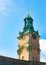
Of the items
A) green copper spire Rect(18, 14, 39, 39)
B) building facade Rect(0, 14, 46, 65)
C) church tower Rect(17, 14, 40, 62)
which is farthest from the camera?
green copper spire Rect(18, 14, 39, 39)

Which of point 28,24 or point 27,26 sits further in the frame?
point 28,24

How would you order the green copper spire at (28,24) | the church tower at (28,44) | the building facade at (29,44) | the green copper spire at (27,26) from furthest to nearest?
the green copper spire at (28,24)
the green copper spire at (27,26)
the church tower at (28,44)
the building facade at (29,44)

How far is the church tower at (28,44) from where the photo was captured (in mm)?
76875

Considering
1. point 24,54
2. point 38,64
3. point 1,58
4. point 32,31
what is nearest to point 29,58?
point 24,54

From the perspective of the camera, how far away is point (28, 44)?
77.5 metres

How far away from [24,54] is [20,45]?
3346mm

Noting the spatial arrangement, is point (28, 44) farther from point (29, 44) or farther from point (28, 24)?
point (28, 24)

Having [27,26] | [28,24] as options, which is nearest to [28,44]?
[27,26]

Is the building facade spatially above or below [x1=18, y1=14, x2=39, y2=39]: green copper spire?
below

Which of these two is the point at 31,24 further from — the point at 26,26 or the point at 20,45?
the point at 20,45

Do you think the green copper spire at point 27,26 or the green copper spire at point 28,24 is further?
the green copper spire at point 28,24

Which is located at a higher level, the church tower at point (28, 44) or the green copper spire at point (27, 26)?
the green copper spire at point (27, 26)

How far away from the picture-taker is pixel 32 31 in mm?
79125

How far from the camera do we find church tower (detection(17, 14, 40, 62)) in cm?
7688
